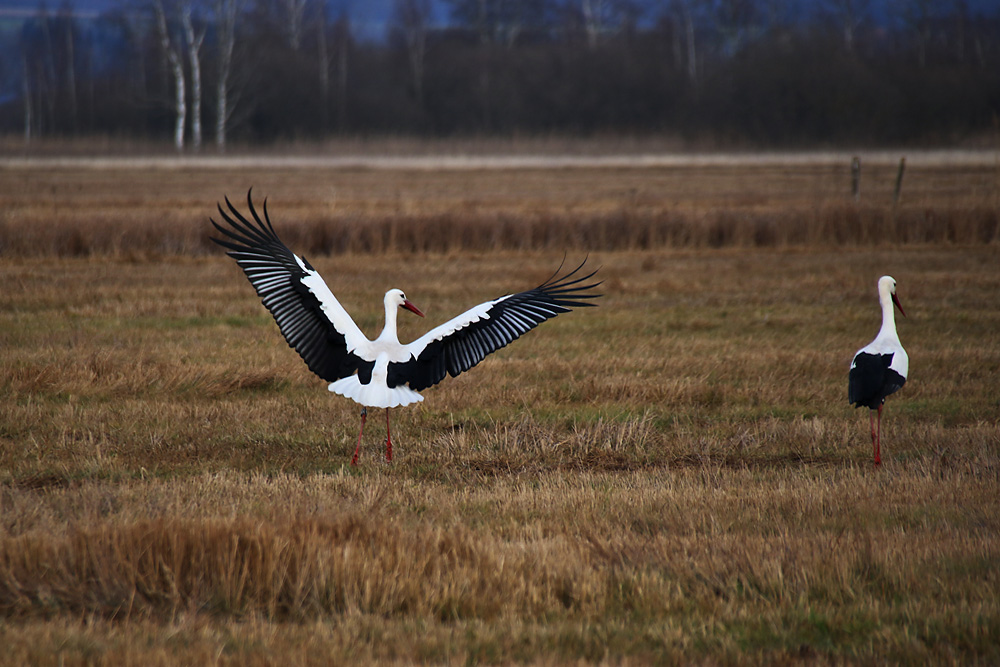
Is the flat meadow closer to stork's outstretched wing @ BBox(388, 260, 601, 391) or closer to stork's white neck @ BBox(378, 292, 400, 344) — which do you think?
stork's outstretched wing @ BBox(388, 260, 601, 391)

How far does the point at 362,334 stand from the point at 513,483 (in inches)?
57.5

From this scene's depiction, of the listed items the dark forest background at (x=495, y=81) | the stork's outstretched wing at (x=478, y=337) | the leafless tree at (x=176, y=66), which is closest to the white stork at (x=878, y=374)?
the stork's outstretched wing at (x=478, y=337)

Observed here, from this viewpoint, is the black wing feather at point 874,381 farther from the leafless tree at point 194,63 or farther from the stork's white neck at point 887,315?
the leafless tree at point 194,63

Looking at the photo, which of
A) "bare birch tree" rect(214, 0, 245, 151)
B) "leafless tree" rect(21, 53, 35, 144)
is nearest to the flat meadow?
"bare birch tree" rect(214, 0, 245, 151)

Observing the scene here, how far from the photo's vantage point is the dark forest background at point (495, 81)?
50.6 m

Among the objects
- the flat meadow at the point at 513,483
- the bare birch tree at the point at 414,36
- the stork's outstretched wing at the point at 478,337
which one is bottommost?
the flat meadow at the point at 513,483

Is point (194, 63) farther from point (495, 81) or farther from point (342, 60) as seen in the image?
point (495, 81)

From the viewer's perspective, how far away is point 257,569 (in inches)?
154

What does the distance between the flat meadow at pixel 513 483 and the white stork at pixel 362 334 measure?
1.68 ft

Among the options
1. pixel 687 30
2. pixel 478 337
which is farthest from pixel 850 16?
pixel 478 337

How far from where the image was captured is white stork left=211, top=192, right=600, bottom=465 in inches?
244

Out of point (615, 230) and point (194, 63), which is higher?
point (194, 63)

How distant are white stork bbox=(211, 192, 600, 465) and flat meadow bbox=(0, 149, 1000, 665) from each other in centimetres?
51

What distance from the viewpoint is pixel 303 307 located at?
6414mm
